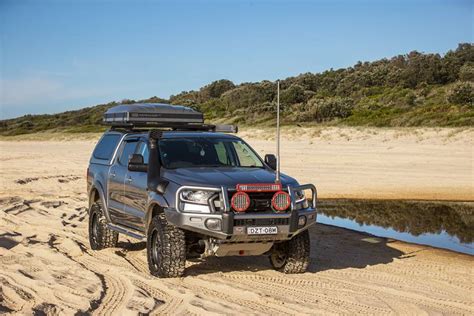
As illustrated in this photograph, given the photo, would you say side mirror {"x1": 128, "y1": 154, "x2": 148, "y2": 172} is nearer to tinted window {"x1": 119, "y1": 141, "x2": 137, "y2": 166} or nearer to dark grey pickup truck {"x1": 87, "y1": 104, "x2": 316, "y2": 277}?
dark grey pickup truck {"x1": 87, "y1": 104, "x2": 316, "y2": 277}

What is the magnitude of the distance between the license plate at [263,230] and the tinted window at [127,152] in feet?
9.18

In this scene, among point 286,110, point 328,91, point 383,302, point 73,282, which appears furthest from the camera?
point 328,91

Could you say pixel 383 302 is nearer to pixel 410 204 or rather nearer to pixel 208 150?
pixel 208 150

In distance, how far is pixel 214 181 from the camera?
881cm

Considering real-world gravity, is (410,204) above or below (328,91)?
below

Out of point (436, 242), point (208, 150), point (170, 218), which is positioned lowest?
point (436, 242)

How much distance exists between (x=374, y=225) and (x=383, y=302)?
701cm

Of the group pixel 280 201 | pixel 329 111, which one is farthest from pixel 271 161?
pixel 329 111

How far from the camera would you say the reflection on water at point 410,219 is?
13.4 metres

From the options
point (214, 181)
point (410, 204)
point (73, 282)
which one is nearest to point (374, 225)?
point (410, 204)

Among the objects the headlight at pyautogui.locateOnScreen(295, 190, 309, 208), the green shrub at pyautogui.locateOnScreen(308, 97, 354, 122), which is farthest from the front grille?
the green shrub at pyautogui.locateOnScreen(308, 97, 354, 122)

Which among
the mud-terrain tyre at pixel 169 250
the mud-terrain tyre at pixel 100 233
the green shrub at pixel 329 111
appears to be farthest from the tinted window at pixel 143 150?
the green shrub at pixel 329 111

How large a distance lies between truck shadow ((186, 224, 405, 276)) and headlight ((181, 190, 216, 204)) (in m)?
1.11

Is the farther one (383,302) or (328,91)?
(328,91)
